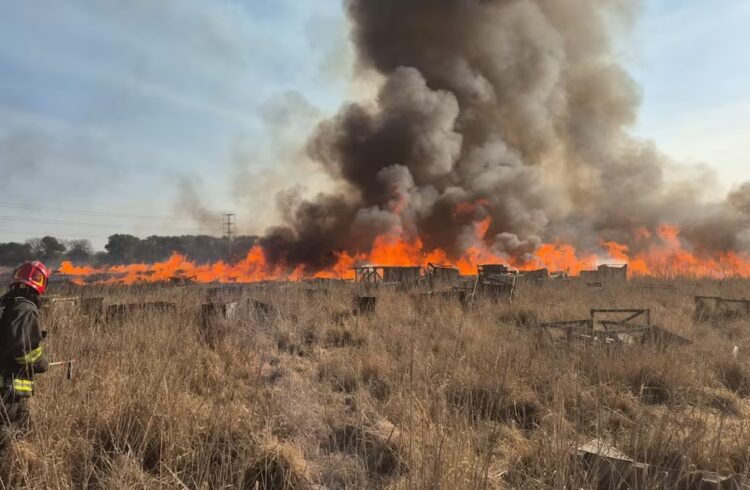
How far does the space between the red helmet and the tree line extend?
5534 centimetres

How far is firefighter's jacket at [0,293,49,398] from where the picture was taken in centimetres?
301

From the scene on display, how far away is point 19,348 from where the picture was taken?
3016 mm

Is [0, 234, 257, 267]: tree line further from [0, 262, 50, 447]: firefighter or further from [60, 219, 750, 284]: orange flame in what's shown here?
[0, 262, 50, 447]: firefighter

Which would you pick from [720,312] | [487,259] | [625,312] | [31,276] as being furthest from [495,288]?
[487,259]

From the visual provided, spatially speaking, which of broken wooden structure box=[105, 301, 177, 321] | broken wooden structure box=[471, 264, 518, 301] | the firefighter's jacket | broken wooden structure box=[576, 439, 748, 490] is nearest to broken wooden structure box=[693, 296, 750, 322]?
broken wooden structure box=[471, 264, 518, 301]

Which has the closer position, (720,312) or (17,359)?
(17,359)

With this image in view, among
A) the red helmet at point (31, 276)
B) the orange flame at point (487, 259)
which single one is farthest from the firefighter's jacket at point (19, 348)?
the orange flame at point (487, 259)

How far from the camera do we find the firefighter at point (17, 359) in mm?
2982

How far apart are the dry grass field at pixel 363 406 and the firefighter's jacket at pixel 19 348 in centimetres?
30

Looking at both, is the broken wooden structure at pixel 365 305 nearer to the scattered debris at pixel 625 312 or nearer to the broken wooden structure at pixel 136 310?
the broken wooden structure at pixel 136 310

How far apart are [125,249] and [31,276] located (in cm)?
7265

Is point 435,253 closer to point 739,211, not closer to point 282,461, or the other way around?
point 739,211

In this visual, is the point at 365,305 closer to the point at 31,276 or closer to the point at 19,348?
the point at 31,276

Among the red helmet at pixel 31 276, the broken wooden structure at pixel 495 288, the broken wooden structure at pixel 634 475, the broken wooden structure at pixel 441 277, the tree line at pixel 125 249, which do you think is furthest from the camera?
the tree line at pixel 125 249
